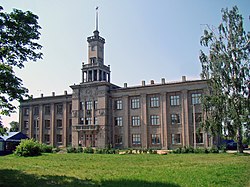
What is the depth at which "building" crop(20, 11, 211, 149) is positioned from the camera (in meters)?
45.9

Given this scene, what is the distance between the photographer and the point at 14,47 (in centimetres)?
1365

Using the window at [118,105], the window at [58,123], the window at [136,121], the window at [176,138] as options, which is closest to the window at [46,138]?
the window at [58,123]

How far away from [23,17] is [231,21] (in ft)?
91.0

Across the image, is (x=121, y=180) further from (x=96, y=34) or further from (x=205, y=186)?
(x=96, y=34)

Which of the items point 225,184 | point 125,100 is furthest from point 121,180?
point 125,100

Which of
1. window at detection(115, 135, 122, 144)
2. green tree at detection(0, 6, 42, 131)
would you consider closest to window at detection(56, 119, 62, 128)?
window at detection(115, 135, 122, 144)

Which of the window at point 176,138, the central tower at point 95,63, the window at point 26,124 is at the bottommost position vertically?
the window at point 176,138

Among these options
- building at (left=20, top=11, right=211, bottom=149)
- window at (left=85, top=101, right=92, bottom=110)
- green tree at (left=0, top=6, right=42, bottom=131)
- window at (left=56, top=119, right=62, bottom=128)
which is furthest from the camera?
window at (left=56, top=119, right=62, bottom=128)

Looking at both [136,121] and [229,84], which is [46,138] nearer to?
[136,121]

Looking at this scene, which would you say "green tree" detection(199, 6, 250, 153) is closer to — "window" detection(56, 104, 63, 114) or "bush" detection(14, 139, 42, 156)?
"bush" detection(14, 139, 42, 156)

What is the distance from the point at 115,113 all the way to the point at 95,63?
10.9 m

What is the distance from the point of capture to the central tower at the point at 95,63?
54.9 meters

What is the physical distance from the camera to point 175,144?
4625 cm

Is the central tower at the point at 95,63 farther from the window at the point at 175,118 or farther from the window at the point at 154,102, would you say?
the window at the point at 175,118
